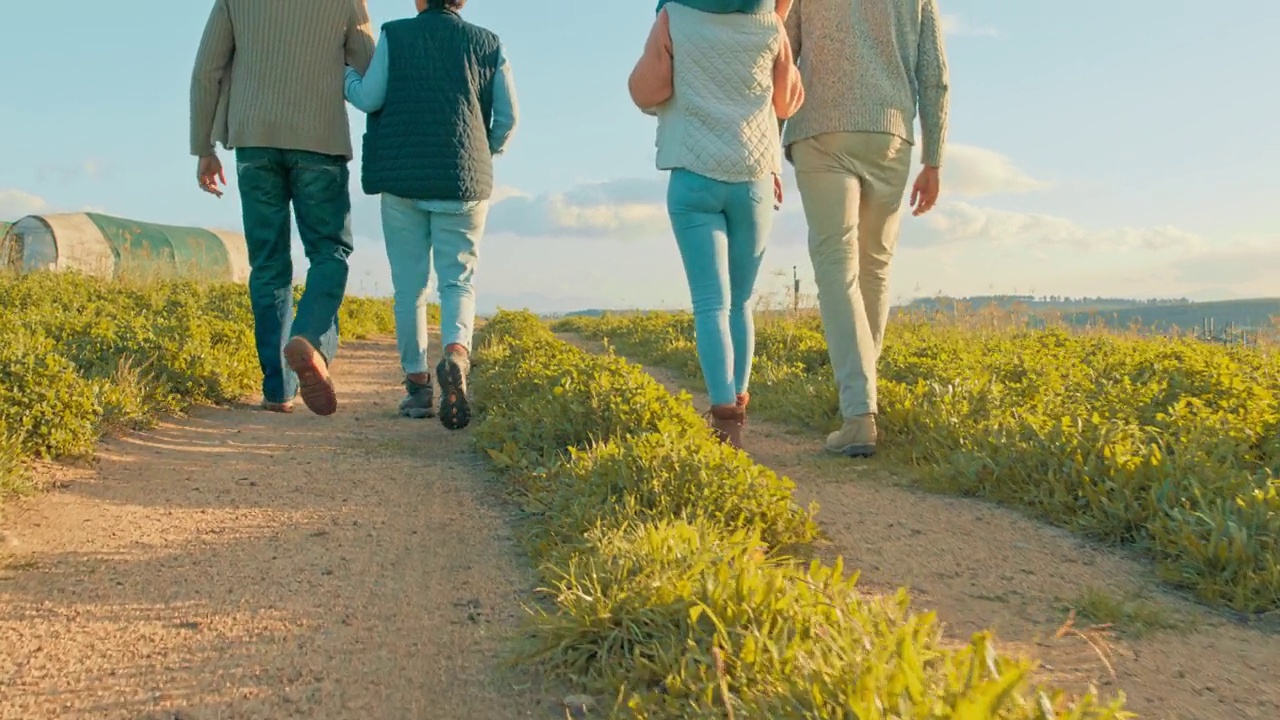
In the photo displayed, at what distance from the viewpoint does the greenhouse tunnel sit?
18.1 metres

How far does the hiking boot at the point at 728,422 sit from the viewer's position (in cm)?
391

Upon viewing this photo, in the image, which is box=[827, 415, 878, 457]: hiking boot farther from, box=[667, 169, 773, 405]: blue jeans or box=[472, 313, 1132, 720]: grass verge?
box=[472, 313, 1132, 720]: grass verge

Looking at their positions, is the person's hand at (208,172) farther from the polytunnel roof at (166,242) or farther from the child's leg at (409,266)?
the polytunnel roof at (166,242)

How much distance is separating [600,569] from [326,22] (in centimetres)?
383

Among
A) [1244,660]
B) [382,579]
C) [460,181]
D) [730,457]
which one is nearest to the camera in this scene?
[1244,660]

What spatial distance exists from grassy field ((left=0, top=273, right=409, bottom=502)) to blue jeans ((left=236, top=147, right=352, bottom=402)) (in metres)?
0.54

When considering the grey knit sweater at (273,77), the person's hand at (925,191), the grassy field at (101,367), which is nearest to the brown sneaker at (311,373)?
the grassy field at (101,367)

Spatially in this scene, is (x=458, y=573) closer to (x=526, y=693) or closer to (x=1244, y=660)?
(x=526, y=693)

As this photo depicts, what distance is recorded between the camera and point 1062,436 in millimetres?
3471

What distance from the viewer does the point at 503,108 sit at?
4.91m

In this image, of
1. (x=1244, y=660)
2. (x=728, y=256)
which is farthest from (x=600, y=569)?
(x=728, y=256)

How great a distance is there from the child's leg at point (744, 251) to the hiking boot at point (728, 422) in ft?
0.39

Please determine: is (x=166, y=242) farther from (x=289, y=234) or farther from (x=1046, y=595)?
(x=1046, y=595)

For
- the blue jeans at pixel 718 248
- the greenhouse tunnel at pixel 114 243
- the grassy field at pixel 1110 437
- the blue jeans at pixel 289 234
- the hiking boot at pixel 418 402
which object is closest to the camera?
the grassy field at pixel 1110 437
